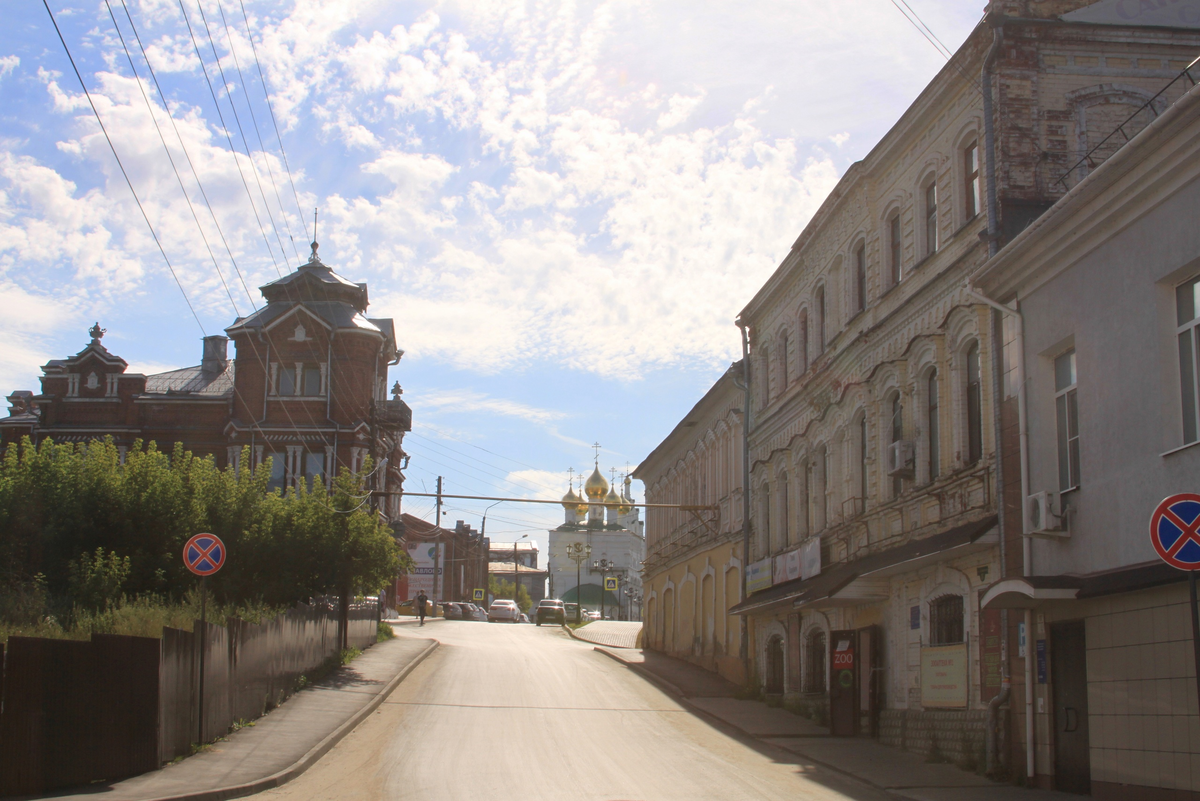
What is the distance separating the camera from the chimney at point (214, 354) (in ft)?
185

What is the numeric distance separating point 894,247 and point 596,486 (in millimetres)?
79125

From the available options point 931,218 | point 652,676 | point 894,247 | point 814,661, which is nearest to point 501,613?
point 652,676

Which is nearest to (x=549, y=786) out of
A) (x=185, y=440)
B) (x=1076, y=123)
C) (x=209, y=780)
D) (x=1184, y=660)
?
(x=209, y=780)

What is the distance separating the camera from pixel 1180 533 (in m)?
9.29

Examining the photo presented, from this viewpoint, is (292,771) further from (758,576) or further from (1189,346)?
(758,576)

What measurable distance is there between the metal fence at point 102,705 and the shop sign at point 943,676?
1051cm

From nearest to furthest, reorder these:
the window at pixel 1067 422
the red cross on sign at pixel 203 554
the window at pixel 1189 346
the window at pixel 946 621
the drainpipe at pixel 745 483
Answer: the window at pixel 1189 346
the window at pixel 1067 422
the red cross on sign at pixel 203 554
the window at pixel 946 621
the drainpipe at pixel 745 483

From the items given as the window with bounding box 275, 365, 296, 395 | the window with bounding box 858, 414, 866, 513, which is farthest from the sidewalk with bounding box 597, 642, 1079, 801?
the window with bounding box 275, 365, 296, 395

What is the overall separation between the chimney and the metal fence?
136ft

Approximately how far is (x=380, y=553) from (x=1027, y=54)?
17.2 meters

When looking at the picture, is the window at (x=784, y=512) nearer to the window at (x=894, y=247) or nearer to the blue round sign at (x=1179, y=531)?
the window at (x=894, y=247)

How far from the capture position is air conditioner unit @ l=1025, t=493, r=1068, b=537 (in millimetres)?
14172

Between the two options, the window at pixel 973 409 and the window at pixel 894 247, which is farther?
the window at pixel 894 247

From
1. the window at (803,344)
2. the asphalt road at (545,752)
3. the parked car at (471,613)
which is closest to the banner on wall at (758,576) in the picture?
the asphalt road at (545,752)
